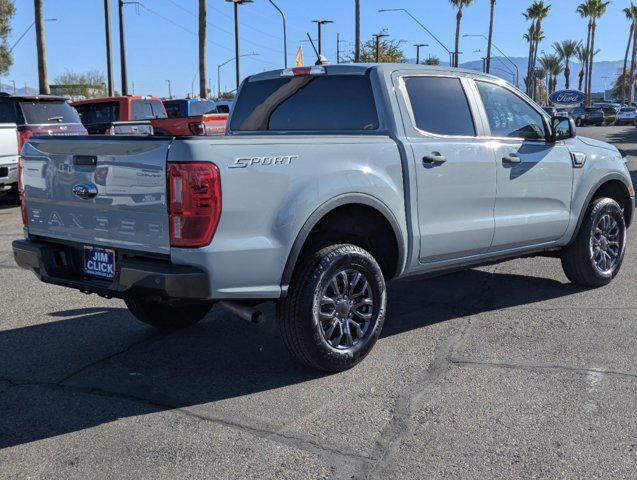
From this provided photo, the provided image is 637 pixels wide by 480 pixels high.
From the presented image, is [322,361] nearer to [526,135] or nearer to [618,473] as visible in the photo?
[618,473]

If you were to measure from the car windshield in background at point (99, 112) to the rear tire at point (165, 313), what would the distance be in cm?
1307

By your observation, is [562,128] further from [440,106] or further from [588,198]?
[440,106]

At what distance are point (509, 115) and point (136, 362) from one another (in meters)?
3.43

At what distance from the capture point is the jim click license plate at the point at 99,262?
4277 millimetres

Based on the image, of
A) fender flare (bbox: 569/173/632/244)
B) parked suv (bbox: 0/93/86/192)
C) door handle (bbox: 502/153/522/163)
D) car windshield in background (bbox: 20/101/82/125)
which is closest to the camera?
door handle (bbox: 502/153/522/163)

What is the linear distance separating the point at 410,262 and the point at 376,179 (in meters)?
0.69

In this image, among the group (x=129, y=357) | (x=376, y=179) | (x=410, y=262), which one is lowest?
(x=129, y=357)

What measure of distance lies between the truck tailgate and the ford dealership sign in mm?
60342

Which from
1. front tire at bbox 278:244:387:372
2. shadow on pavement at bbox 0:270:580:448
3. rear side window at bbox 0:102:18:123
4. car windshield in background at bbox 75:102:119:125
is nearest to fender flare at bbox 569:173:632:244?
shadow on pavement at bbox 0:270:580:448

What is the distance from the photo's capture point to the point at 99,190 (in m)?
4.22

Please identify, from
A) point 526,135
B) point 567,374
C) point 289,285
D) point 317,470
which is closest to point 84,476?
point 317,470

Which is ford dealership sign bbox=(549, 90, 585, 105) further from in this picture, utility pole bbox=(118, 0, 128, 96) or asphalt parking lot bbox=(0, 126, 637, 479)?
asphalt parking lot bbox=(0, 126, 637, 479)

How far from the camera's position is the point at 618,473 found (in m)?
3.30

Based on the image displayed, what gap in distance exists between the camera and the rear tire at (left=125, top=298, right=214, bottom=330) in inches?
215
